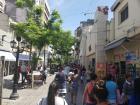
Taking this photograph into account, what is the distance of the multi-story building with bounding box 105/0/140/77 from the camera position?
19406mm

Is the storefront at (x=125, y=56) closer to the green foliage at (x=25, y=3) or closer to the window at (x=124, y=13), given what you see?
the window at (x=124, y=13)

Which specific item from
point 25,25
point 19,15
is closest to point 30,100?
point 25,25

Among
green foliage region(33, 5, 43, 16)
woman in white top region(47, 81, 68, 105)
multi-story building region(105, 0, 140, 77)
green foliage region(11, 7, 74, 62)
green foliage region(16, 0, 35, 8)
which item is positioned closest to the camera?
woman in white top region(47, 81, 68, 105)

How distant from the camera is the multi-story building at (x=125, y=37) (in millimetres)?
19406

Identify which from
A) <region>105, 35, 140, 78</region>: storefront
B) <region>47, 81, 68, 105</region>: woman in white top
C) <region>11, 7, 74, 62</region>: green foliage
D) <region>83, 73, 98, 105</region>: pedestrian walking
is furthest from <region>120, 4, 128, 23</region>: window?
<region>47, 81, 68, 105</region>: woman in white top

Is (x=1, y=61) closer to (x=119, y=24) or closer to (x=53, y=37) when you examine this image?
(x=119, y=24)

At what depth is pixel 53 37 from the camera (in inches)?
1211

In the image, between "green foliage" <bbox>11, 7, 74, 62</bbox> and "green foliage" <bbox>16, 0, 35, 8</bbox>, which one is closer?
"green foliage" <bbox>11, 7, 74, 62</bbox>

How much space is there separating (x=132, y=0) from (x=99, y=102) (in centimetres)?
1320

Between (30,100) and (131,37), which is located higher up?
(131,37)

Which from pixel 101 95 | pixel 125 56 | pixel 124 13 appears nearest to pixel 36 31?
pixel 124 13

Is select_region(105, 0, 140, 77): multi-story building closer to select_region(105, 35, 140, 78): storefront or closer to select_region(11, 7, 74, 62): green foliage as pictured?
select_region(105, 35, 140, 78): storefront

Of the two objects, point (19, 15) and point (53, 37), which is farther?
point (19, 15)

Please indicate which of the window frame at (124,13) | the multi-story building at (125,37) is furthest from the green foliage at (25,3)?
the window frame at (124,13)
